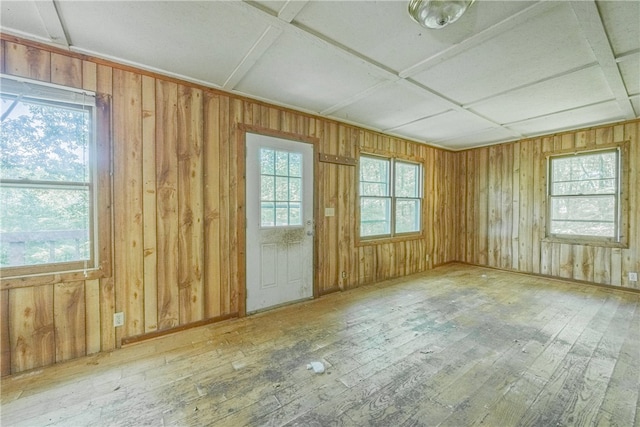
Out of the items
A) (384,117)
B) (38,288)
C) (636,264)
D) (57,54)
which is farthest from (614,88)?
(38,288)

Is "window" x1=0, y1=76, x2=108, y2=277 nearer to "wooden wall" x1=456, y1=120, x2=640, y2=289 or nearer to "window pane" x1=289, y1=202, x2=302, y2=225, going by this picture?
"window pane" x1=289, y1=202, x2=302, y2=225

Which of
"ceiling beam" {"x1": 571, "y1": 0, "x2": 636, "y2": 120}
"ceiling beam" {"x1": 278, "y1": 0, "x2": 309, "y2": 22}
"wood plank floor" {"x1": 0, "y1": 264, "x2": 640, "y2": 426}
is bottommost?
"wood plank floor" {"x1": 0, "y1": 264, "x2": 640, "y2": 426}

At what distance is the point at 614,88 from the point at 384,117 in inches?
91.6

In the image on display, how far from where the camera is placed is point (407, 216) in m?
4.93

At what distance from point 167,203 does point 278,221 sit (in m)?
1.22

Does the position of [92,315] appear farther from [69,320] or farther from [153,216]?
[153,216]

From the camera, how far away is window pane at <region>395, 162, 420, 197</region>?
475 centimetres

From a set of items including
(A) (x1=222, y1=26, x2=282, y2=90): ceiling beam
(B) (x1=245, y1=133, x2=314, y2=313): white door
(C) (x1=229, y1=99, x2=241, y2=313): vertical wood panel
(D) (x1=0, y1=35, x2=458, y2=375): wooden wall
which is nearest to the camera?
(A) (x1=222, y1=26, x2=282, y2=90): ceiling beam

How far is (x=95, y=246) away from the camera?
87.1 inches

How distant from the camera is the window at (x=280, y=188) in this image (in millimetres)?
3131

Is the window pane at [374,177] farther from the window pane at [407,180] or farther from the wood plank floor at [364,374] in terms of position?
the wood plank floor at [364,374]

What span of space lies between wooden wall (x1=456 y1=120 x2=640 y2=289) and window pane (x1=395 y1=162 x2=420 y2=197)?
4.67ft

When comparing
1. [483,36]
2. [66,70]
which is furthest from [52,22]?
[483,36]

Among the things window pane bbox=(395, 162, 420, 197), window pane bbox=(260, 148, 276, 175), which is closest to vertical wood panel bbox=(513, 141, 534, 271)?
window pane bbox=(395, 162, 420, 197)
